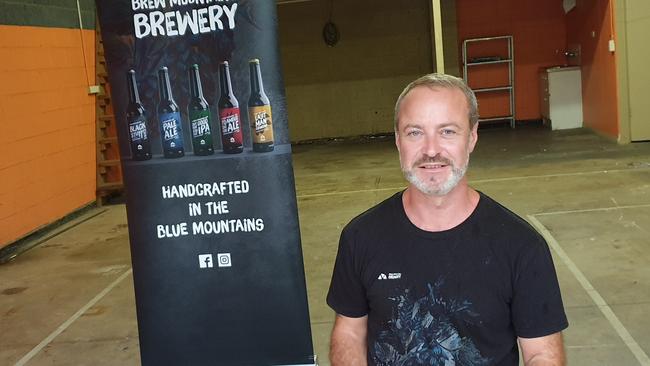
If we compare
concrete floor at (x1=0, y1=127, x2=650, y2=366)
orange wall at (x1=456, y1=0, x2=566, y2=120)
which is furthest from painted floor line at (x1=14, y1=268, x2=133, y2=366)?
orange wall at (x1=456, y1=0, x2=566, y2=120)

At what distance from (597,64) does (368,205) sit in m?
5.35

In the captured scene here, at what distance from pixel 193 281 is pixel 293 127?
32.7ft

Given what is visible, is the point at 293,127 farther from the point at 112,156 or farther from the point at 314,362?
the point at 314,362

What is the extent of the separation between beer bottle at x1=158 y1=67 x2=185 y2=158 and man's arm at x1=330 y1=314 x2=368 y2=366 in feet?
4.55

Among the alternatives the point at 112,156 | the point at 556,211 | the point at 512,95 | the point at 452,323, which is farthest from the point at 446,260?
the point at 512,95

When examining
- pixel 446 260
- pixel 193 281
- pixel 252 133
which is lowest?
pixel 193 281

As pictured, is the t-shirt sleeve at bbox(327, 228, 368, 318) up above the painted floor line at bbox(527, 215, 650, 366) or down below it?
above

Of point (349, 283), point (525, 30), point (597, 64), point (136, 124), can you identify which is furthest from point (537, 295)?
point (525, 30)

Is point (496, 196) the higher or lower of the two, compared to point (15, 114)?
lower

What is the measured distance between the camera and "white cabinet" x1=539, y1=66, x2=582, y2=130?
11.0m

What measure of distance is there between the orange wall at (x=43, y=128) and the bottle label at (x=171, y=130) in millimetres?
4200

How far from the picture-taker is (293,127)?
12750 mm

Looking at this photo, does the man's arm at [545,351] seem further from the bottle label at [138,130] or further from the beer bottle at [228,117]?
the bottle label at [138,130]

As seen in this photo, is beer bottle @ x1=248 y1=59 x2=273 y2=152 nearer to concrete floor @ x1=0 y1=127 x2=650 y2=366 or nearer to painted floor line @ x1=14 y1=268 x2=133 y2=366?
concrete floor @ x1=0 y1=127 x2=650 y2=366
